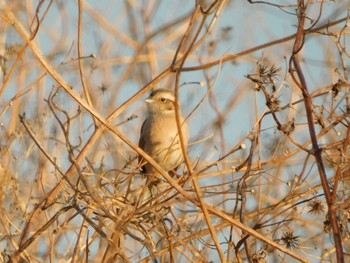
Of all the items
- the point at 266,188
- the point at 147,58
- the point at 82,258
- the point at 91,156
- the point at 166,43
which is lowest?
the point at 82,258

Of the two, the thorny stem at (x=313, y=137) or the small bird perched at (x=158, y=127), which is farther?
the small bird perched at (x=158, y=127)

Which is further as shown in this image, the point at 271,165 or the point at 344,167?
the point at 271,165

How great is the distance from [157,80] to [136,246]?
199 centimetres

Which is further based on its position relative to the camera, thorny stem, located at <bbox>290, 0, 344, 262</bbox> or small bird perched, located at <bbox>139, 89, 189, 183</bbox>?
small bird perched, located at <bbox>139, 89, 189, 183</bbox>

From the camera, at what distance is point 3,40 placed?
19.0 feet

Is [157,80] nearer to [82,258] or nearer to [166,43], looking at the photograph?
[82,258]

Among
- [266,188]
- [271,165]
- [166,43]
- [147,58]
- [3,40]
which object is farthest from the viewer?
[166,43]

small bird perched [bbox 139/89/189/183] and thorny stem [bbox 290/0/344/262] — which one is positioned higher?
small bird perched [bbox 139/89/189/183]

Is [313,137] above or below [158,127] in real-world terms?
below

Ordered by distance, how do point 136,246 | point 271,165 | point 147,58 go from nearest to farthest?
point 271,165, point 136,246, point 147,58

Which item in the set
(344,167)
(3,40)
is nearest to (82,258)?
(344,167)

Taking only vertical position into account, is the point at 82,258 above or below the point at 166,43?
below

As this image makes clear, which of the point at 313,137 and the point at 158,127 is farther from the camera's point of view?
the point at 158,127

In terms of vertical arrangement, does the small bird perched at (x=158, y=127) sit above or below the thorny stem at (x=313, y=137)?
above
